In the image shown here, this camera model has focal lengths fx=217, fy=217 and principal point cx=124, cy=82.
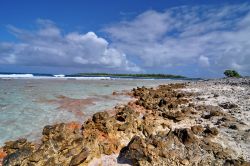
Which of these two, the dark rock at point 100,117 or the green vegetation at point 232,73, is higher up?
the green vegetation at point 232,73

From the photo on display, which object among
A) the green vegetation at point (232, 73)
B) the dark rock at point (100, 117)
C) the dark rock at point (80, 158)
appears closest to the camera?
the dark rock at point (80, 158)

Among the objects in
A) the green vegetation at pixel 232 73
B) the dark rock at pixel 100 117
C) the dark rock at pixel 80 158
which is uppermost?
the green vegetation at pixel 232 73

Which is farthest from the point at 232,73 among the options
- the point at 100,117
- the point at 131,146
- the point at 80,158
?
the point at 80,158

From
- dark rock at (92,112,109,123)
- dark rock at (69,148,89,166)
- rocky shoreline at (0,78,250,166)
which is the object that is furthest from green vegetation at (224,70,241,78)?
dark rock at (69,148,89,166)

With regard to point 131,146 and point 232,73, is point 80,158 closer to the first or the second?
point 131,146

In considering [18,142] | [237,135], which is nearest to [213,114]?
[237,135]

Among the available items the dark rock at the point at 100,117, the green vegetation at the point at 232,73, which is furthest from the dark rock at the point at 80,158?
the green vegetation at the point at 232,73

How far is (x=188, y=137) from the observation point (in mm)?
8727

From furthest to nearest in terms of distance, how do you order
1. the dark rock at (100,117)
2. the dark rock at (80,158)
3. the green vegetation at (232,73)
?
1. the green vegetation at (232,73)
2. the dark rock at (100,117)
3. the dark rock at (80,158)

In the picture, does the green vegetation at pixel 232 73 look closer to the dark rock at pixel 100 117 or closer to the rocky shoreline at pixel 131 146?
the rocky shoreline at pixel 131 146

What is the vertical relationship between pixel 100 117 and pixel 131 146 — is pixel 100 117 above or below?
above

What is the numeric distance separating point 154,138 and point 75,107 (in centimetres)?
920

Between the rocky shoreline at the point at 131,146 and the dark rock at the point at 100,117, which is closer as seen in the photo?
the rocky shoreline at the point at 131,146

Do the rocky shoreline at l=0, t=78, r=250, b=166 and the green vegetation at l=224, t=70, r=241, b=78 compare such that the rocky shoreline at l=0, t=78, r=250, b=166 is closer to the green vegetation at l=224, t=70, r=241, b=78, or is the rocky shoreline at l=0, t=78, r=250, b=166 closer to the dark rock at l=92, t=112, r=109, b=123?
the dark rock at l=92, t=112, r=109, b=123
